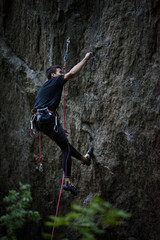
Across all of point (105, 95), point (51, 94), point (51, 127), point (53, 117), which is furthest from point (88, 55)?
point (51, 127)

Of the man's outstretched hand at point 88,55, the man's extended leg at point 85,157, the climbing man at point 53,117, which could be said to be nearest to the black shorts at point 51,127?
the climbing man at point 53,117

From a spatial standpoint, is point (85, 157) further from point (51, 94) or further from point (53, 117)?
point (51, 94)

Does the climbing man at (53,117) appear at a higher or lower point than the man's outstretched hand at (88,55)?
lower

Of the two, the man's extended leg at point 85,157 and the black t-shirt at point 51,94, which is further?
the man's extended leg at point 85,157

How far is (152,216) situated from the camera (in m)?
4.04

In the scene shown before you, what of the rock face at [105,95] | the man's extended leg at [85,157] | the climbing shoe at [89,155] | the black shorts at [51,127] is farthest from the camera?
the climbing shoe at [89,155]

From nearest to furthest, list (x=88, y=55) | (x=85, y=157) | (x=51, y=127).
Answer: (x=51, y=127) → (x=88, y=55) → (x=85, y=157)

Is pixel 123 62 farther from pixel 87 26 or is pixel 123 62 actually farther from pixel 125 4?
pixel 87 26

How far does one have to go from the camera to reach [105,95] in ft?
14.8

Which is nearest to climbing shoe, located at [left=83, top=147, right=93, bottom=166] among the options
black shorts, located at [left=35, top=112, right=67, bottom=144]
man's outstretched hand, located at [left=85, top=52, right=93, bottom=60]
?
black shorts, located at [left=35, top=112, right=67, bottom=144]

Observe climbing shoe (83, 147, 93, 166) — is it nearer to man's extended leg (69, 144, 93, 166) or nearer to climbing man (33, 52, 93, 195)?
man's extended leg (69, 144, 93, 166)

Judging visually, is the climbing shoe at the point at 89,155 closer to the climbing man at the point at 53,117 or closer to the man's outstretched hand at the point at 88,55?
the climbing man at the point at 53,117

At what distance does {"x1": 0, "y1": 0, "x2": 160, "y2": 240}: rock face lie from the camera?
3957 mm

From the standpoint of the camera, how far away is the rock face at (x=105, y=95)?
3957 millimetres
